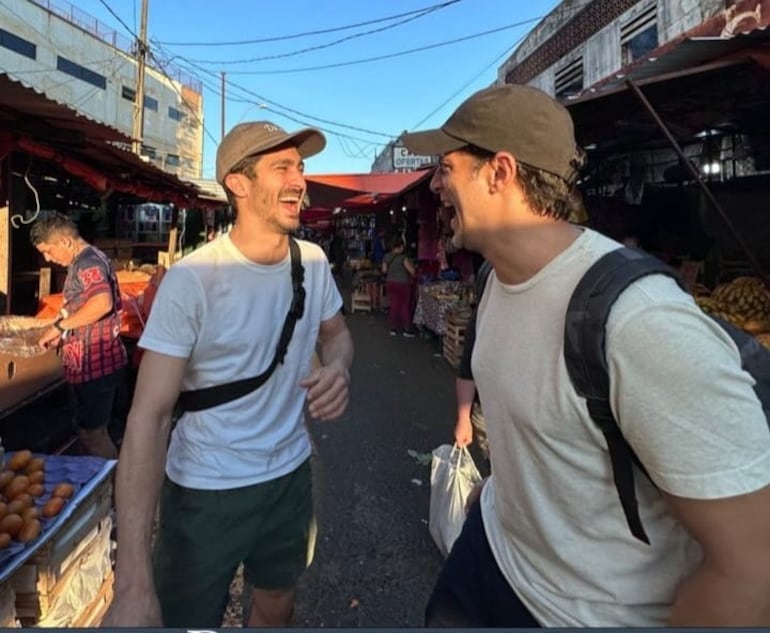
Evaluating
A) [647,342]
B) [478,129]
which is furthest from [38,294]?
[647,342]

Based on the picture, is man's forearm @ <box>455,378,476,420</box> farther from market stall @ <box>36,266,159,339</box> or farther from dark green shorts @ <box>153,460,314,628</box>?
market stall @ <box>36,266,159,339</box>

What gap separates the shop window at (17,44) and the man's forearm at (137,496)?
40.1 m

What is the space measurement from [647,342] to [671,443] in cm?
18

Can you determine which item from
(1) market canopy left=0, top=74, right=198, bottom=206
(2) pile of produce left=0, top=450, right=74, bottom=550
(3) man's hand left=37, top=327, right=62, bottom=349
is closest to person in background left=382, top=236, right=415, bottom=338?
(1) market canopy left=0, top=74, right=198, bottom=206

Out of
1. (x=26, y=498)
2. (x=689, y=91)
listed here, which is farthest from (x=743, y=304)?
(x=26, y=498)

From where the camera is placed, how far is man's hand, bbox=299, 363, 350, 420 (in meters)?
1.89

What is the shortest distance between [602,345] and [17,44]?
42.1 metres

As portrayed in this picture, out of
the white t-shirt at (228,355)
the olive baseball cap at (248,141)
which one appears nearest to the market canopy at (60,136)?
the olive baseball cap at (248,141)

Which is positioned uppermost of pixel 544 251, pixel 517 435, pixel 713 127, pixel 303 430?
pixel 713 127

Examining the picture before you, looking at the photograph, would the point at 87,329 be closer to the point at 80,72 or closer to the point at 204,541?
the point at 204,541

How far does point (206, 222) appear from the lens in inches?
734

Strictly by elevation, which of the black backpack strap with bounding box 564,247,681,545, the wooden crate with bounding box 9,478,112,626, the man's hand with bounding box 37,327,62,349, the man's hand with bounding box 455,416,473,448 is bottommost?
the wooden crate with bounding box 9,478,112,626

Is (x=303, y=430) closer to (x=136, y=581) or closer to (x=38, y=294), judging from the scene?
(x=136, y=581)

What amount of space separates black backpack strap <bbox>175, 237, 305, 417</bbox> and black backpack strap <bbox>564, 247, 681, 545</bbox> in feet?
4.03
